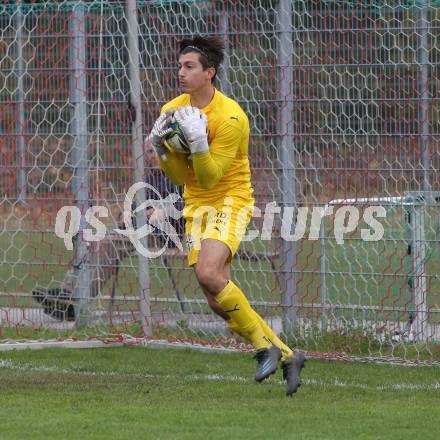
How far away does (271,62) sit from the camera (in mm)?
9117

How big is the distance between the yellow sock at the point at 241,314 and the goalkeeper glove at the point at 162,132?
0.87m

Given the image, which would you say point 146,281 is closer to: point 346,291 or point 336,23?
point 346,291

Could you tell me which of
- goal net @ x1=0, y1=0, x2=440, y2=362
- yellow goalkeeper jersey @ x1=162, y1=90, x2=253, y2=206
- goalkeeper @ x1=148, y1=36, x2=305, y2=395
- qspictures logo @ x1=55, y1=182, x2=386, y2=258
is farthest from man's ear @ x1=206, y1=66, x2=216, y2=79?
goal net @ x1=0, y1=0, x2=440, y2=362

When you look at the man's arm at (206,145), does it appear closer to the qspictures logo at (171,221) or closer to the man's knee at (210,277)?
the man's knee at (210,277)

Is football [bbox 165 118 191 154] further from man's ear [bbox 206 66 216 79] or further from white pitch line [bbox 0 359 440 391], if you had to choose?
white pitch line [bbox 0 359 440 391]

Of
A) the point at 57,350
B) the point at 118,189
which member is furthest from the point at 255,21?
the point at 57,350

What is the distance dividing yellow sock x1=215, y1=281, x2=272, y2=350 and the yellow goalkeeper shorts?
248mm

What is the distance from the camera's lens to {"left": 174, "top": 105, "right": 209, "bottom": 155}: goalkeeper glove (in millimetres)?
6828

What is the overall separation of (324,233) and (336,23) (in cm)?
150

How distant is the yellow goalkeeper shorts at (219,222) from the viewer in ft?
23.6

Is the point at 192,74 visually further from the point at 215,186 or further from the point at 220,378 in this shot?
the point at 220,378


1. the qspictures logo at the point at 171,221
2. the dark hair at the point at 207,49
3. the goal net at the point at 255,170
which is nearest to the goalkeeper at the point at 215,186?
the dark hair at the point at 207,49

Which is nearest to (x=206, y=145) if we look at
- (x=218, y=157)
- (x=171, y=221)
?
(x=218, y=157)

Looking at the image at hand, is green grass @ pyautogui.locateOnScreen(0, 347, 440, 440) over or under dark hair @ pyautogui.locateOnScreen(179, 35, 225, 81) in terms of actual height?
under
